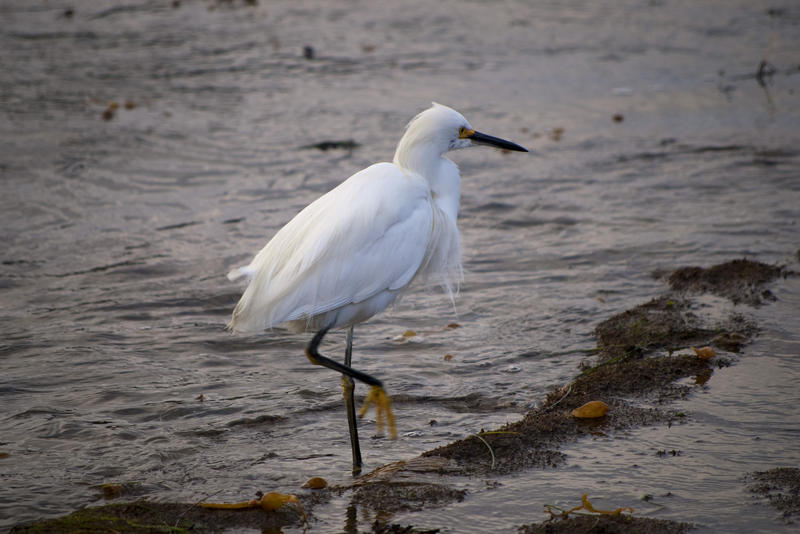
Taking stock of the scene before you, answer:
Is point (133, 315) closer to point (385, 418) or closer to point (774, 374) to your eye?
point (385, 418)

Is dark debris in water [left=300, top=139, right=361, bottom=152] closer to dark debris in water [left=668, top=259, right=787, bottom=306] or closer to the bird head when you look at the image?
dark debris in water [left=668, top=259, right=787, bottom=306]

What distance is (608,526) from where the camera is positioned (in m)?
2.87

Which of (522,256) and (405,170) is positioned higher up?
(405,170)

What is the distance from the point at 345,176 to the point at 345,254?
4177 millimetres

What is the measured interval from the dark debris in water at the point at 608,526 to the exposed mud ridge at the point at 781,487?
1.17 ft

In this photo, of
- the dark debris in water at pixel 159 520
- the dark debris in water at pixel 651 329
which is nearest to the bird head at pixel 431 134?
the dark debris in water at pixel 651 329

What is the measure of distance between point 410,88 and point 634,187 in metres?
3.97

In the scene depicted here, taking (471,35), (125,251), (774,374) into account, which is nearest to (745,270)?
(774,374)

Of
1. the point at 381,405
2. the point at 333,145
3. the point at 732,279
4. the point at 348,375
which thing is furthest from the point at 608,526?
the point at 333,145

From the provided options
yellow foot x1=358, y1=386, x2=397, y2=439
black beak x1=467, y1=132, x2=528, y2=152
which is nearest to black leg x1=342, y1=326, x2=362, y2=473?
yellow foot x1=358, y1=386, x2=397, y2=439

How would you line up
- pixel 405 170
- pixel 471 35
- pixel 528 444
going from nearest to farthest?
1. pixel 528 444
2. pixel 405 170
3. pixel 471 35

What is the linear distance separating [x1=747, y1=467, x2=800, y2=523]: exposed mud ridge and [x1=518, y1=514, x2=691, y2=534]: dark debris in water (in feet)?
1.17

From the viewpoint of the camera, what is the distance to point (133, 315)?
5262 millimetres

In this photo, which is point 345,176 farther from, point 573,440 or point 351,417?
point 573,440
